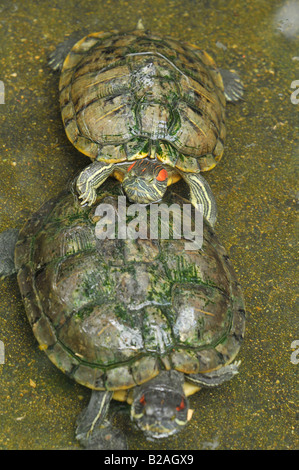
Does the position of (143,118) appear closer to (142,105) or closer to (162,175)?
(142,105)

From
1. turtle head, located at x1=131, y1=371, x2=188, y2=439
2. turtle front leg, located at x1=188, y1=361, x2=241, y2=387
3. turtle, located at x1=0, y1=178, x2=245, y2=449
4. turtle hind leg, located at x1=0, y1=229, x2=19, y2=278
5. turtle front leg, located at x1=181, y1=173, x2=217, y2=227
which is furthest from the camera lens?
turtle front leg, located at x1=181, y1=173, x2=217, y2=227

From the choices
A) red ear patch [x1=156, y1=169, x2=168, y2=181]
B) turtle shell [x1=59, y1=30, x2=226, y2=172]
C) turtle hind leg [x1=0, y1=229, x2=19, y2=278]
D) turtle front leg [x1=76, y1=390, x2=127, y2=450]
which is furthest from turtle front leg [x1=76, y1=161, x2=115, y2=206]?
turtle front leg [x1=76, y1=390, x2=127, y2=450]

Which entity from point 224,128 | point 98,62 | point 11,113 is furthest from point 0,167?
point 224,128

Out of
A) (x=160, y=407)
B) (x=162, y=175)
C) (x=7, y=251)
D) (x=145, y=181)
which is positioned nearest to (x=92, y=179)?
(x=145, y=181)

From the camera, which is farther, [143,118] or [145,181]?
[143,118]

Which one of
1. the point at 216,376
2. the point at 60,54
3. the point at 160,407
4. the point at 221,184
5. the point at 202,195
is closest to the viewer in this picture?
the point at 160,407

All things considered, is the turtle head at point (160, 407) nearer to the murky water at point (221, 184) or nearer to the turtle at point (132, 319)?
the turtle at point (132, 319)

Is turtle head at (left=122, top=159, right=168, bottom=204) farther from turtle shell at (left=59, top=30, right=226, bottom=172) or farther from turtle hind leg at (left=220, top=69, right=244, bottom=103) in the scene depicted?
turtle hind leg at (left=220, top=69, right=244, bottom=103)
